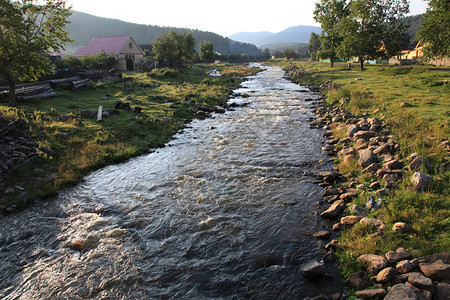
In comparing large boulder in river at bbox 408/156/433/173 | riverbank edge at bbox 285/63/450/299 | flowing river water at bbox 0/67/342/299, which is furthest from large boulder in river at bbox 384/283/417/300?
large boulder in river at bbox 408/156/433/173

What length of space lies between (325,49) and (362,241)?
255 ft

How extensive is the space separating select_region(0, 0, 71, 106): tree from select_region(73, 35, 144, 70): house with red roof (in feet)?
153

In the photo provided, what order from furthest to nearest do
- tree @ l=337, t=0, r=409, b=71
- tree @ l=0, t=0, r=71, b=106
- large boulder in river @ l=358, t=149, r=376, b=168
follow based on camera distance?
tree @ l=337, t=0, r=409, b=71 < tree @ l=0, t=0, r=71, b=106 < large boulder in river @ l=358, t=149, r=376, b=168

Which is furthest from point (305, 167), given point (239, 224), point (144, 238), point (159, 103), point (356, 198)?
point (159, 103)

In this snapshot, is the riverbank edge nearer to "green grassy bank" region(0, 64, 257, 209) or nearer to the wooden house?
"green grassy bank" region(0, 64, 257, 209)

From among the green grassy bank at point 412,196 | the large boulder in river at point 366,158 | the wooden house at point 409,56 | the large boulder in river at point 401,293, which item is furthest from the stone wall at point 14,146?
the wooden house at point 409,56

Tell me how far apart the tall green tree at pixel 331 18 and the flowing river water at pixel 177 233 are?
6661 centimetres

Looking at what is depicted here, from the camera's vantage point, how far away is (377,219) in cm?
880

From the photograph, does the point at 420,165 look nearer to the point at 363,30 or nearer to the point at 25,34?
the point at 25,34

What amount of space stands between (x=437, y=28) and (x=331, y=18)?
172 ft

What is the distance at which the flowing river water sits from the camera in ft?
24.4

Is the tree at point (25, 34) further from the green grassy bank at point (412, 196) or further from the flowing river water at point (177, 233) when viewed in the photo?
the green grassy bank at point (412, 196)

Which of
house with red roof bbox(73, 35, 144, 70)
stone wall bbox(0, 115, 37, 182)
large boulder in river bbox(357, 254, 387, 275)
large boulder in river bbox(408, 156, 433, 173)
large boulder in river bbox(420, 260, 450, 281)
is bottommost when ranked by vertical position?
large boulder in river bbox(357, 254, 387, 275)

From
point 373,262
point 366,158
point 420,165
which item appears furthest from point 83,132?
point 420,165
